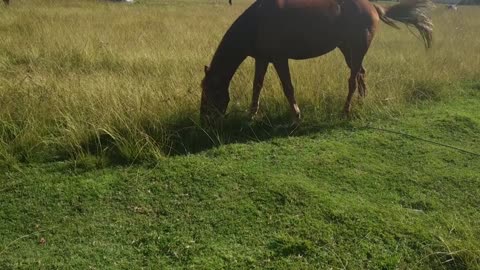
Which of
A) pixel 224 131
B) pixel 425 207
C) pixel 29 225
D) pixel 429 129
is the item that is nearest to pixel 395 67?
pixel 429 129

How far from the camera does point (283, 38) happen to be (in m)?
5.29

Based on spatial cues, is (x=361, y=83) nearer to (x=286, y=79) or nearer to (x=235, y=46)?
(x=286, y=79)

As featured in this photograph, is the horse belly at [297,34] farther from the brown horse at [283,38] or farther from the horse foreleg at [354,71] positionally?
the horse foreleg at [354,71]

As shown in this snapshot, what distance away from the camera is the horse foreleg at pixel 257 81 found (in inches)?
217

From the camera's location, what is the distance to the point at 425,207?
4.00 metres

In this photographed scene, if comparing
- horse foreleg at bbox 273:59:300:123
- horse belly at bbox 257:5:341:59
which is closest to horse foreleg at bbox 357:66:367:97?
horse belly at bbox 257:5:341:59

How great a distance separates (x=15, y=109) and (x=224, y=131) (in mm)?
2402

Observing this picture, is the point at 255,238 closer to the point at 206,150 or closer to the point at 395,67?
the point at 206,150

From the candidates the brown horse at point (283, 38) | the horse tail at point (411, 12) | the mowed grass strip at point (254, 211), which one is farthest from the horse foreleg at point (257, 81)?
the horse tail at point (411, 12)

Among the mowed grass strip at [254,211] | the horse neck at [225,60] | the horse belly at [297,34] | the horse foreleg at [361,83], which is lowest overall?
the mowed grass strip at [254,211]

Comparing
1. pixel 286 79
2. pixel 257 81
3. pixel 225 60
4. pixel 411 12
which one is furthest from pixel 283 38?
pixel 411 12

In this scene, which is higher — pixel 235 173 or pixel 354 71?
pixel 354 71

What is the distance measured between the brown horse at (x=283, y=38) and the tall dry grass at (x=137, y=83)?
45cm

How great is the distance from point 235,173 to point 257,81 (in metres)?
1.60
